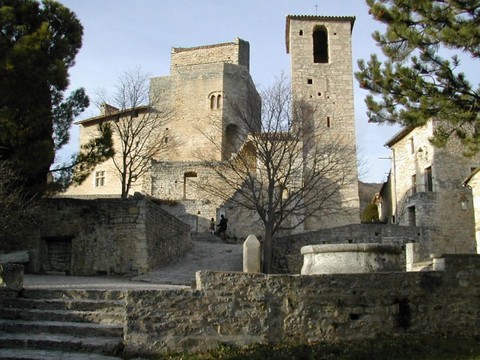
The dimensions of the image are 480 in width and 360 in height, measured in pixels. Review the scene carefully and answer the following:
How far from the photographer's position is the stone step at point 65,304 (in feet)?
29.5

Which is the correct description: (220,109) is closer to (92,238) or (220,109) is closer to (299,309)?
(92,238)

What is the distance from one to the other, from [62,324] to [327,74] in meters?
29.8

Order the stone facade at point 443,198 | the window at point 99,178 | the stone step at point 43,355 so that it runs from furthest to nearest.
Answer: the window at point 99,178, the stone facade at point 443,198, the stone step at point 43,355

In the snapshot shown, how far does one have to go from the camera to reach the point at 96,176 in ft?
143

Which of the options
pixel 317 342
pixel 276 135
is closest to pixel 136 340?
pixel 317 342

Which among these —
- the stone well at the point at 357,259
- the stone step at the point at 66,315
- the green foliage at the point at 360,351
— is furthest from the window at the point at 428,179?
the stone step at the point at 66,315

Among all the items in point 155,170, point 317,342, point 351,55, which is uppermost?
point 351,55

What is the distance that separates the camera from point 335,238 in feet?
76.1

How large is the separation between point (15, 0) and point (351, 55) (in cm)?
2455

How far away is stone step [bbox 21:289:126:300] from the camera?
935cm

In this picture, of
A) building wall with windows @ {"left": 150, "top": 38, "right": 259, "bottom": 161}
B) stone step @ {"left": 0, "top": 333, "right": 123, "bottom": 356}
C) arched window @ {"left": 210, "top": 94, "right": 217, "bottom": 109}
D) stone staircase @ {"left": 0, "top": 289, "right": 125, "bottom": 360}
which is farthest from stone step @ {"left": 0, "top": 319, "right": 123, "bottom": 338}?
arched window @ {"left": 210, "top": 94, "right": 217, "bottom": 109}

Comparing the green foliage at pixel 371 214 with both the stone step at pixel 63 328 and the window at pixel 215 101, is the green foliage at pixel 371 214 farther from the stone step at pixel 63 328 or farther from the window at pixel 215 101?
the stone step at pixel 63 328

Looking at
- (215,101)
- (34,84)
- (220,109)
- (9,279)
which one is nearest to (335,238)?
(34,84)

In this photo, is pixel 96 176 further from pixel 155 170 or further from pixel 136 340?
pixel 136 340
